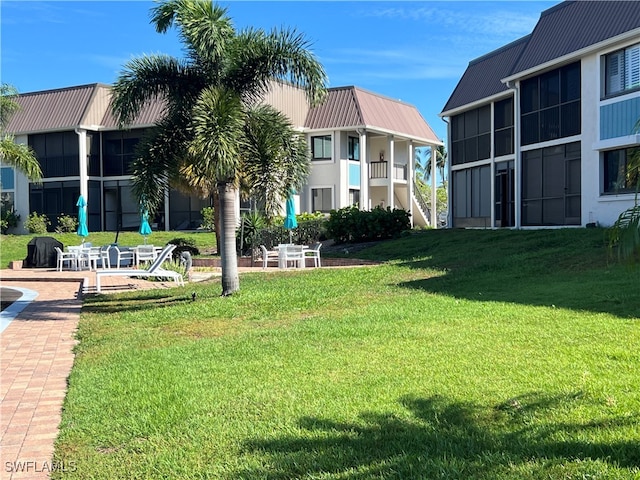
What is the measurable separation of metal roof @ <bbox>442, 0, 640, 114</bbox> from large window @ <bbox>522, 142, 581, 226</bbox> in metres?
3.12

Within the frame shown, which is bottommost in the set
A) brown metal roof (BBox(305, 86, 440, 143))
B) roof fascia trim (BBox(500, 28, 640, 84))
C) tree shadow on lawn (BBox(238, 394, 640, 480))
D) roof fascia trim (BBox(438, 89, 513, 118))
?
tree shadow on lawn (BBox(238, 394, 640, 480))

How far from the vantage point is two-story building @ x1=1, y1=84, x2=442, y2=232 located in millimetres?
33875

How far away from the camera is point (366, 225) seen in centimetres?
2534

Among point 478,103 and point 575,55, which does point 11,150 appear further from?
point 575,55

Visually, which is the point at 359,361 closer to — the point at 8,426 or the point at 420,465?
the point at 420,465

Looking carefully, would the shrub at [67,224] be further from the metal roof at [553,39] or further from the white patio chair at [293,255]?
the metal roof at [553,39]

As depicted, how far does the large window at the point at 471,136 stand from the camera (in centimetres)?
2796

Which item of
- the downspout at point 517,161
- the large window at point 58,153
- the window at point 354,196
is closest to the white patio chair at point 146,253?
the downspout at point 517,161

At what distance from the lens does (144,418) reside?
503cm

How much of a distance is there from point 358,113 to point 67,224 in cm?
1637

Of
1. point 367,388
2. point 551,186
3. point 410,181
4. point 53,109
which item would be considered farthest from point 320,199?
point 367,388

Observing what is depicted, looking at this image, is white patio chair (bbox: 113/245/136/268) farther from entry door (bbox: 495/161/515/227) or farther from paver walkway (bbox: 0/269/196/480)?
entry door (bbox: 495/161/515/227)

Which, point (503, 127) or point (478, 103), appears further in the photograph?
point (478, 103)

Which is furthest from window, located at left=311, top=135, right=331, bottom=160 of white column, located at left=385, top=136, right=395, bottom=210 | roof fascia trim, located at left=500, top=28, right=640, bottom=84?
roof fascia trim, located at left=500, top=28, right=640, bottom=84
